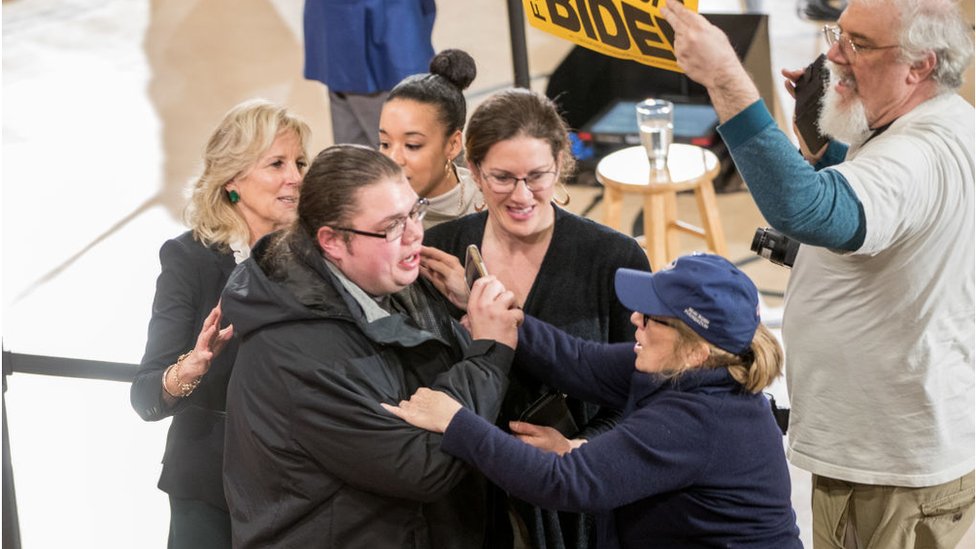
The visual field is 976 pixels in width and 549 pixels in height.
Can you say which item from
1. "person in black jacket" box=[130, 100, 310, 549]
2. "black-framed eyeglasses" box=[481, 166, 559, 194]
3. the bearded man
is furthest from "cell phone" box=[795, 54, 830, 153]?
"person in black jacket" box=[130, 100, 310, 549]

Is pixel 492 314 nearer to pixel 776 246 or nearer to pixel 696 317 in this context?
pixel 696 317

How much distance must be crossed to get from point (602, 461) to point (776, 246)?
1.11m

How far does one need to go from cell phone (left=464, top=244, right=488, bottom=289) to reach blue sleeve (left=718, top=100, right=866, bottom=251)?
0.65 metres

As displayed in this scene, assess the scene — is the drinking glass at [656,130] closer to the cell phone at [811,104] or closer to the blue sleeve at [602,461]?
the cell phone at [811,104]

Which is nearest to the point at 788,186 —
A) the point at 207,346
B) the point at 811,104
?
the point at 811,104

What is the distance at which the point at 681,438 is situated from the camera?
244 centimetres

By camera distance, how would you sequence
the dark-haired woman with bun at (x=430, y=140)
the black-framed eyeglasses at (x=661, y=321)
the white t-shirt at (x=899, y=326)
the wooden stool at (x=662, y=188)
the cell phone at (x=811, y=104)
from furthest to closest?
the wooden stool at (x=662, y=188), the dark-haired woman with bun at (x=430, y=140), the cell phone at (x=811, y=104), the white t-shirt at (x=899, y=326), the black-framed eyeglasses at (x=661, y=321)

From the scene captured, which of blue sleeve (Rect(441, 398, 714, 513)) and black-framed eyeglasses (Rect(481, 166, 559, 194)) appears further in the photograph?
black-framed eyeglasses (Rect(481, 166, 559, 194))

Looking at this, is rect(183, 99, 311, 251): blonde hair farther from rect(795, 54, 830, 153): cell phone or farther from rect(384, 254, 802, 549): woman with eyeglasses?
rect(795, 54, 830, 153): cell phone

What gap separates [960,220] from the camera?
271 centimetres

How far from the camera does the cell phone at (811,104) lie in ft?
10.5

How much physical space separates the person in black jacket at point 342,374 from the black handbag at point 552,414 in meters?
0.21

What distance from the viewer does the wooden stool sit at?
18.0 feet

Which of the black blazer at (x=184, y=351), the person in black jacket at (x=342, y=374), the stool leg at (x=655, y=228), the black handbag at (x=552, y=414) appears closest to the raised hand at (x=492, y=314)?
the person in black jacket at (x=342, y=374)
